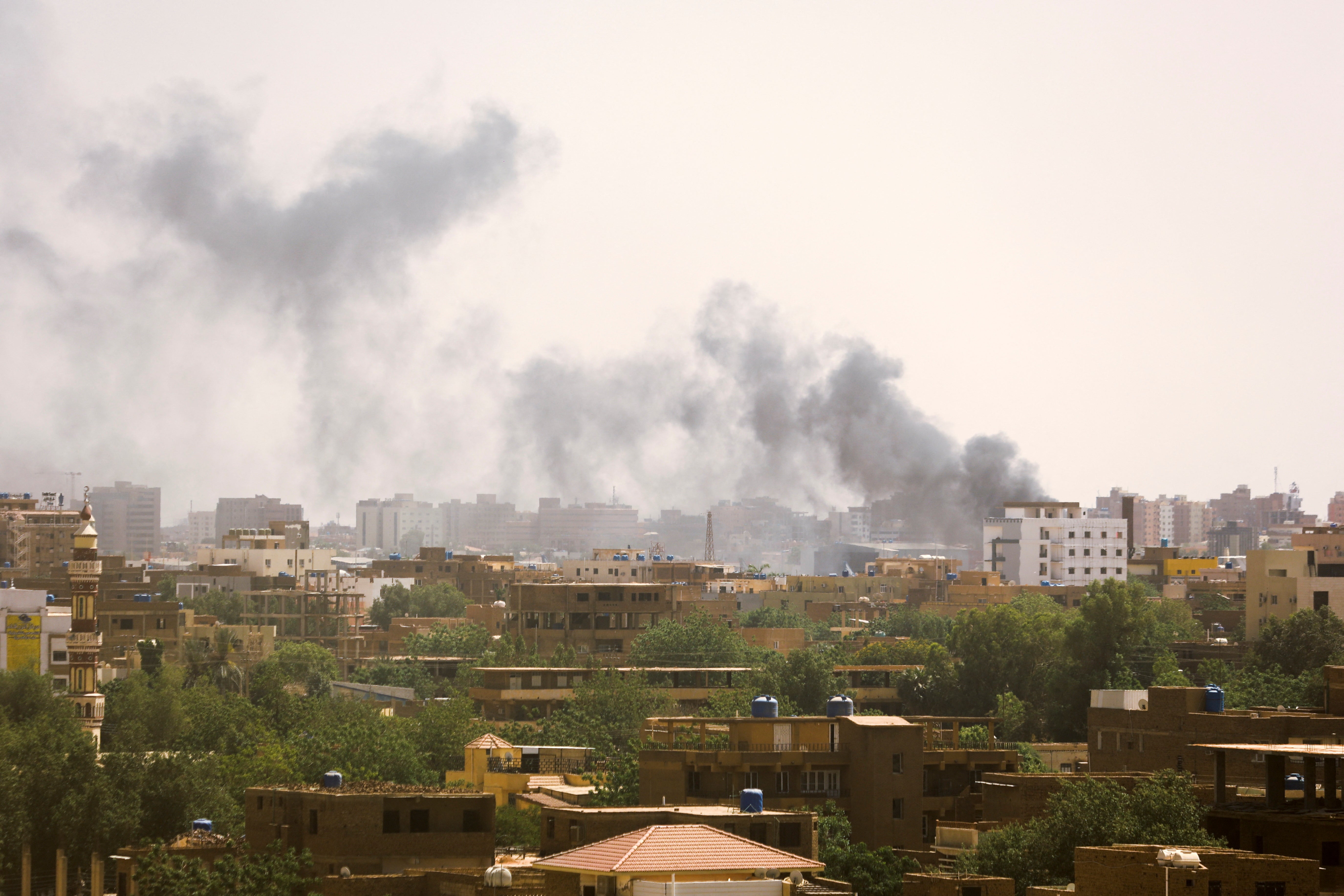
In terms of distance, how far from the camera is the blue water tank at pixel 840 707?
47750 millimetres

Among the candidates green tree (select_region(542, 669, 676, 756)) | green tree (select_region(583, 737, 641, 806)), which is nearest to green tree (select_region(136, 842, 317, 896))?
green tree (select_region(583, 737, 641, 806))

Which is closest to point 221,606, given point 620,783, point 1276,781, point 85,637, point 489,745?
point 85,637

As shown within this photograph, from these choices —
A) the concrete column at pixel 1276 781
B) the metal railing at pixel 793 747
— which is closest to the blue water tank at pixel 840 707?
the metal railing at pixel 793 747

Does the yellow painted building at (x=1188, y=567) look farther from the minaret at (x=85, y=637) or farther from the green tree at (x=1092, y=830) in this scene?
the green tree at (x=1092, y=830)

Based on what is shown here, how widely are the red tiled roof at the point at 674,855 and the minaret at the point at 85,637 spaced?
42.5 meters

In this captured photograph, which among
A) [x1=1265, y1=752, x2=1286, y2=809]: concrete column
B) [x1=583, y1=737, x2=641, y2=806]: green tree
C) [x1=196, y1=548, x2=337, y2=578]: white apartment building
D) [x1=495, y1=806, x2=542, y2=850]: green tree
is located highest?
[x1=196, y1=548, x2=337, y2=578]: white apartment building

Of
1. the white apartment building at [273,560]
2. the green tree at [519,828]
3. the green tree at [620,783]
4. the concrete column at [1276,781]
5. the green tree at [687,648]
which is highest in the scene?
the white apartment building at [273,560]

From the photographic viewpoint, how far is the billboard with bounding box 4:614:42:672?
83.0 m

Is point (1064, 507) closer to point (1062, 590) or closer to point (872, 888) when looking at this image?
point (1062, 590)

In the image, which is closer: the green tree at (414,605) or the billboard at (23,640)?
the billboard at (23,640)

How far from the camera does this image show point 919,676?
83.9m

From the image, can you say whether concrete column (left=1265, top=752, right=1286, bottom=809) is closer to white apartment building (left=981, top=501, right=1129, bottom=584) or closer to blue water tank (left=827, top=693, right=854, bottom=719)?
blue water tank (left=827, top=693, right=854, bottom=719)

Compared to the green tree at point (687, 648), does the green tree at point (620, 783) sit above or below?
below

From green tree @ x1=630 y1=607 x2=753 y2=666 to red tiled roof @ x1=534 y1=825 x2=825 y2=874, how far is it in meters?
58.6
